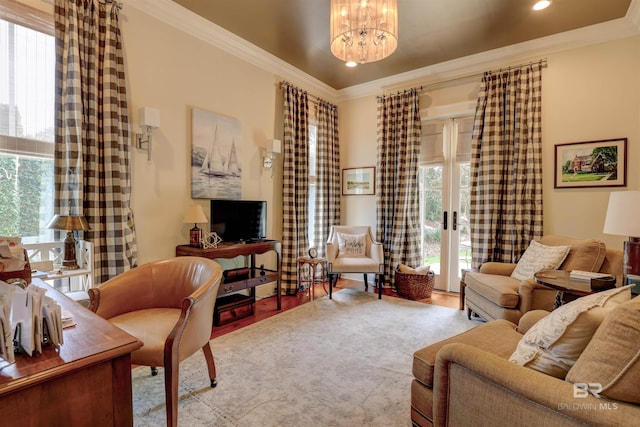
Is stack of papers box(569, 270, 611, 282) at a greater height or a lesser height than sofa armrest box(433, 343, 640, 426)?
greater

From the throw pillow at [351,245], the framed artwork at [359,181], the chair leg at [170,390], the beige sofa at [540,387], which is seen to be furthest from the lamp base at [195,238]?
the framed artwork at [359,181]

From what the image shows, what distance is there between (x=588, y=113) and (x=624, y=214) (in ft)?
5.49

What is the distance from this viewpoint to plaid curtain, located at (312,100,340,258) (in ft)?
15.3

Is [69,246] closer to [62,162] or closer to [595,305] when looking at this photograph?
[62,162]

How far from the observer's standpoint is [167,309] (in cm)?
205

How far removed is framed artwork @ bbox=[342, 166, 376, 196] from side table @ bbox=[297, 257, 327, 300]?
4.28ft

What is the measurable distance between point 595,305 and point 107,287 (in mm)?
2398

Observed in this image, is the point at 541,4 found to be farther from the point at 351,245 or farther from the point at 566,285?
the point at 351,245

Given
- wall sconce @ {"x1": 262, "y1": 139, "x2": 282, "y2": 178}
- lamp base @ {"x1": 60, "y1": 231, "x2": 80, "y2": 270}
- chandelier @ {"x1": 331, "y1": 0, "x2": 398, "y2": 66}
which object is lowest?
lamp base @ {"x1": 60, "y1": 231, "x2": 80, "y2": 270}

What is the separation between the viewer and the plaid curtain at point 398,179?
167 inches

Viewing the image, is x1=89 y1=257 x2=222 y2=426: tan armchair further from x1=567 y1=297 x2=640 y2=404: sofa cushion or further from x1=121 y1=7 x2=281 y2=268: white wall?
x1=567 y1=297 x2=640 y2=404: sofa cushion

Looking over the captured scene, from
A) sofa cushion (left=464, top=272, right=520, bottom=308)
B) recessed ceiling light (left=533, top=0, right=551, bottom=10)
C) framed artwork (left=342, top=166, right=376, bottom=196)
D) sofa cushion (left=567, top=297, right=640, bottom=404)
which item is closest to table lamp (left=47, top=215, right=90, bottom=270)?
sofa cushion (left=567, top=297, right=640, bottom=404)

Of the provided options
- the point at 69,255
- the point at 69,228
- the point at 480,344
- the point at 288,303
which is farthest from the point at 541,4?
the point at 69,255

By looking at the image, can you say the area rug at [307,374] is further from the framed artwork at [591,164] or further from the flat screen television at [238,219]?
the framed artwork at [591,164]
